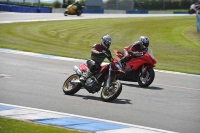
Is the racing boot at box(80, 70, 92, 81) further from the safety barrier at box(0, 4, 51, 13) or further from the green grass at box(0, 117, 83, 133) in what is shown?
the safety barrier at box(0, 4, 51, 13)

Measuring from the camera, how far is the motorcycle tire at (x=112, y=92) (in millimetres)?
13950

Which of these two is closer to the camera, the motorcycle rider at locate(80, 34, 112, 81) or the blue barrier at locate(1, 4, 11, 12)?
the motorcycle rider at locate(80, 34, 112, 81)

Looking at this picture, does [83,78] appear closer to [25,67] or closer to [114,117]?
[114,117]

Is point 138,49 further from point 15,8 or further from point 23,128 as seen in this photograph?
point 15,8

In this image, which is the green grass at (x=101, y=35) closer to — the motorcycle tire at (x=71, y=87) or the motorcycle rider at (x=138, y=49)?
the motorcycle rider at (x=138, y=49)

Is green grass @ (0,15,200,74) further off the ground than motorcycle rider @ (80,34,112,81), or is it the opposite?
motorcycle rider @ (80,34,112,81)

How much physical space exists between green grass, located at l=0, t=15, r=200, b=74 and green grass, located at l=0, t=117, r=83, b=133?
13.9 m

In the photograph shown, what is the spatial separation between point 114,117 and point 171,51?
21381mm

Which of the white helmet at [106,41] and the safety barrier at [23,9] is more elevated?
the white helmet at [106,41]

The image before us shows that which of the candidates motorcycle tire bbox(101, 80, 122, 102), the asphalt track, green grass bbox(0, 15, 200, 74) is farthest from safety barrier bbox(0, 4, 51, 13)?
motorcycle tire bbox(101, 80, 122, 102)

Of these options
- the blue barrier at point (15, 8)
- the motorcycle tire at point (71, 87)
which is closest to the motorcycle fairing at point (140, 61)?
the motorcycle tire at point (71, 87)

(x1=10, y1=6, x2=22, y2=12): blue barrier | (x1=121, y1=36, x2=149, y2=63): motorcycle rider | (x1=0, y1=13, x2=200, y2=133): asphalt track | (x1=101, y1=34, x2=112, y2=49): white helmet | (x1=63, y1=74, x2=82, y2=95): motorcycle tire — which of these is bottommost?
(x1=0, y1=13, x2=200, y2=133): asphalt track

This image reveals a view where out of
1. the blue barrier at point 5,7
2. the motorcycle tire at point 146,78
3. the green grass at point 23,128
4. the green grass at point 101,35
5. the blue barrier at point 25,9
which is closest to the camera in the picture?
the green grass at point 23,128

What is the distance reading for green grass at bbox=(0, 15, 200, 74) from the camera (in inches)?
1126
